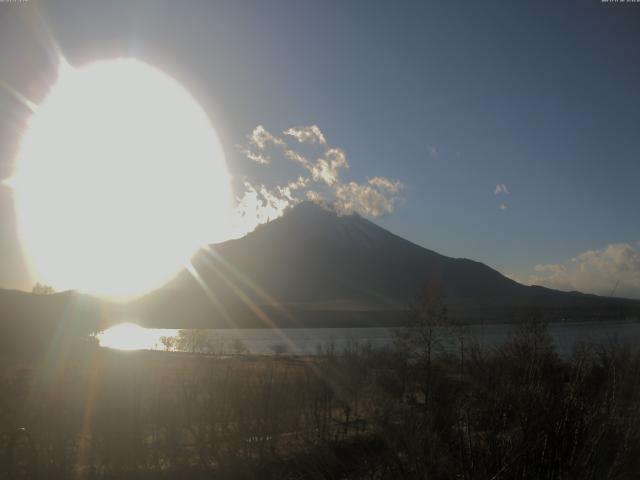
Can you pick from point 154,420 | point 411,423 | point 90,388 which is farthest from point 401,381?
point 411,423

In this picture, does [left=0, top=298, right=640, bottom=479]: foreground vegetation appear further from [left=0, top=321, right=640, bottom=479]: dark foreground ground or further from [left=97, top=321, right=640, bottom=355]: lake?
[left=97, top=321, right=640, bottom=355]: lake

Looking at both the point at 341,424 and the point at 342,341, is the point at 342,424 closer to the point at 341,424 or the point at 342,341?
the point at 341,424

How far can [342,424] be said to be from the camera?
815 inches

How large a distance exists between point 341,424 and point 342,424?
1.31 feet

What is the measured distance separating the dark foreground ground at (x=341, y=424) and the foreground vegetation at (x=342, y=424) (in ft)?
0.08

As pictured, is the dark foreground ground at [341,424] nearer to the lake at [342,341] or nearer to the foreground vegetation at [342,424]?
the foreground vegetation at [342,424]

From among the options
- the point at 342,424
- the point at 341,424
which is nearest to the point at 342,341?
the point at 341,424

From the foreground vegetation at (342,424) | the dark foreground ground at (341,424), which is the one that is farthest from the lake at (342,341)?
the foreground vegetation at (342,424)

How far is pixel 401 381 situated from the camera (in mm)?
39062

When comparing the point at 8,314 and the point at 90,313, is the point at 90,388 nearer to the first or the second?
the point at 8,314

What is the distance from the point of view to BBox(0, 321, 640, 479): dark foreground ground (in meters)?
4.08

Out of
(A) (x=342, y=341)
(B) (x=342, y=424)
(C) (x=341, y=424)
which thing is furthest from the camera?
(A) (x=342, y=341)

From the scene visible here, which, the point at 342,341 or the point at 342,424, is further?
the point at 342,341

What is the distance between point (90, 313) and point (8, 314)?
10.4 metres
